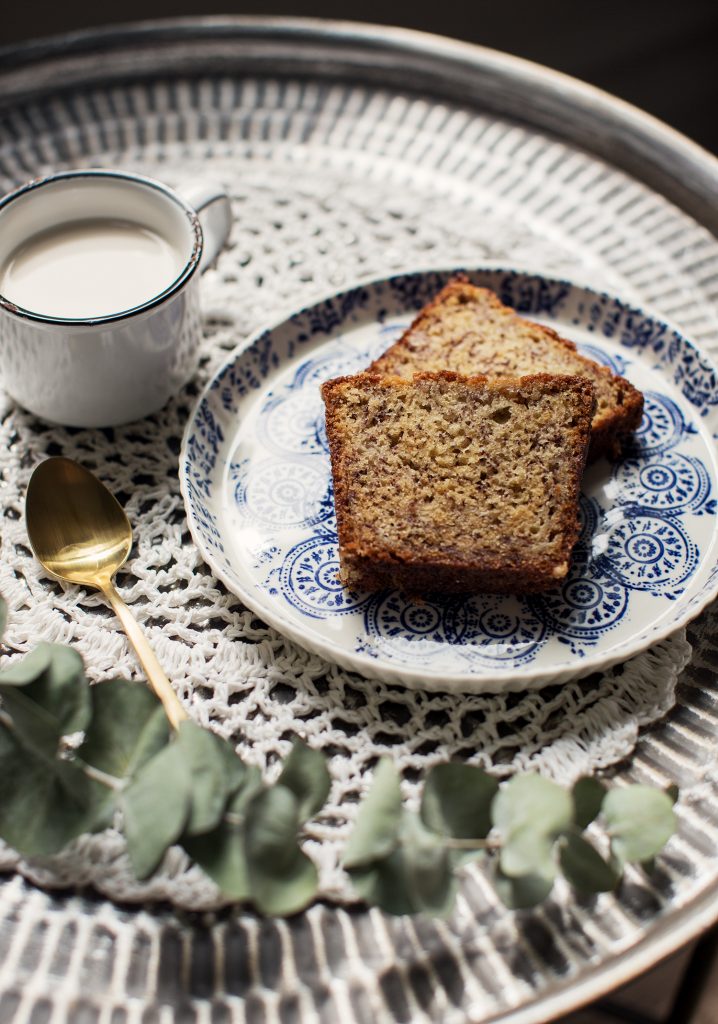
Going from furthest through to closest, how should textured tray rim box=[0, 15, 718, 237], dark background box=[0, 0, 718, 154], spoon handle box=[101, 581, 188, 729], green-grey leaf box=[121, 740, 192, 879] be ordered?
dark background box=[0, 0, 718, 154], textured tray rim box=[0, 15, 718, 237], spoon handle box=[101, 581, 188, 729], green-grey leaf box=[121, 740, 192, 879]

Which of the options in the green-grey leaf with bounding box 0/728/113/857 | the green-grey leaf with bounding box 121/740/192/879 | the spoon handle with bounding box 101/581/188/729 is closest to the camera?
the green-grey leaf with bounding box 121/740/192/879

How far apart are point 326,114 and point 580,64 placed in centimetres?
193

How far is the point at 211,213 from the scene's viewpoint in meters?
2.04

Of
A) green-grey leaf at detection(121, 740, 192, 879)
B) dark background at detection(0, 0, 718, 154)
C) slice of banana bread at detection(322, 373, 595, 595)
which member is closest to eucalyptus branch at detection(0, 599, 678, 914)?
green-grey leaf at detection(121, 740, 192, 879)

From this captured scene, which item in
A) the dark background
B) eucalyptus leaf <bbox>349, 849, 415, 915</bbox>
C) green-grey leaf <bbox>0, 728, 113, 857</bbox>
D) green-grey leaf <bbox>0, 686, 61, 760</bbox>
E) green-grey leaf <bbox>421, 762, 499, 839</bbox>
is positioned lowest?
green-grey leaf <bbox>0, 728, 113, 857</bbox>

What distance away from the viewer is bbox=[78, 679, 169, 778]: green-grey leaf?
1.33 m

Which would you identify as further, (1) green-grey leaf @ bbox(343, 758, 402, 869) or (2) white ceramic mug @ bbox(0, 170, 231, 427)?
(2) white ceramic mug @ bbox(0, 170, 231, 427)

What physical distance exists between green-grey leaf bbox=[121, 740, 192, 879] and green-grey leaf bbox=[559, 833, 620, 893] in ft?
1.62

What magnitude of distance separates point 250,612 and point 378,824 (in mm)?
522

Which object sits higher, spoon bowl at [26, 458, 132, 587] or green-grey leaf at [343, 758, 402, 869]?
green-grey leaf at [343, 758, 402, 869]

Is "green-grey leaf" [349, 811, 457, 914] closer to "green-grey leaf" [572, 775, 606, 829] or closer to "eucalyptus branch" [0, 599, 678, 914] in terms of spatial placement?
"eucalyptus branch" [0, 599, 678, 914]

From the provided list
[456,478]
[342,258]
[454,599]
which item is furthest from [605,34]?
[454,599]

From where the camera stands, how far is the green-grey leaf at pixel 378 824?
1.22 meters

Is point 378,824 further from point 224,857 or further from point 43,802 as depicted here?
point 43,802
